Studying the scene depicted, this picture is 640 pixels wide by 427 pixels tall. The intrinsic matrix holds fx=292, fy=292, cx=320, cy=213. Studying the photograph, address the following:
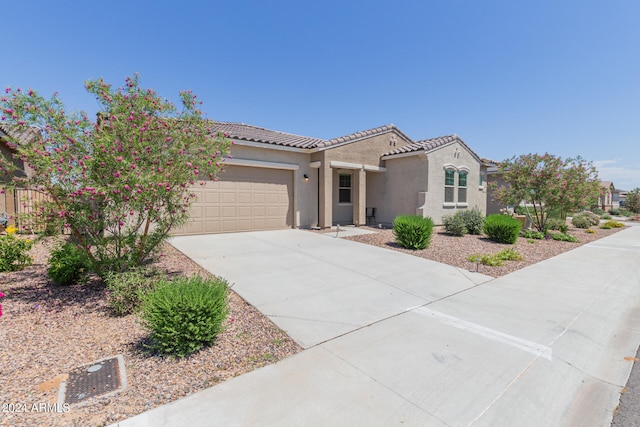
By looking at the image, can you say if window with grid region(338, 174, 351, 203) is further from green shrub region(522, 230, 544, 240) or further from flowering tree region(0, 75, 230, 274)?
flowering tree region(0, 75, 230, 274)

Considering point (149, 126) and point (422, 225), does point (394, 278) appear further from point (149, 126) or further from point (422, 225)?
point (149, 126)

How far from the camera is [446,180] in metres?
14.5

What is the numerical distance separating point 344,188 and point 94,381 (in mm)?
13163

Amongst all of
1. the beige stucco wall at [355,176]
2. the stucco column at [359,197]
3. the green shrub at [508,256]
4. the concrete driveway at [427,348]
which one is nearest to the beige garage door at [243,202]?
the beige stucco wall at [355,176]

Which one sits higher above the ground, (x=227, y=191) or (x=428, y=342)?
(x=227, y=191)

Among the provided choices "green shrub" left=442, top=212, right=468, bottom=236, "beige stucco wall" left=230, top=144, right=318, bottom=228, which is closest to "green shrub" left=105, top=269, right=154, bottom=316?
"beige stucco wall" left=230, top=144, right=318, bottom=228

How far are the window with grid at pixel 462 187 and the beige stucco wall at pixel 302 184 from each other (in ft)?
25.2

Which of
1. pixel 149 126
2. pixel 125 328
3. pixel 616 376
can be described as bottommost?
pixel 616 376

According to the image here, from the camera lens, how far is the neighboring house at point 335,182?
1134 centimetres

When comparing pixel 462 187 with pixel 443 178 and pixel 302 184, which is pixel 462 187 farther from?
pixel 302 184

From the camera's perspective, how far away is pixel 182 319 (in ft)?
10.5

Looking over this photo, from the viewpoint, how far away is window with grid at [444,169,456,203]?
14.5 metres

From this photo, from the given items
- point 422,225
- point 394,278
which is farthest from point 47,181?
point 422,225

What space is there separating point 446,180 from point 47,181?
1455 cm
